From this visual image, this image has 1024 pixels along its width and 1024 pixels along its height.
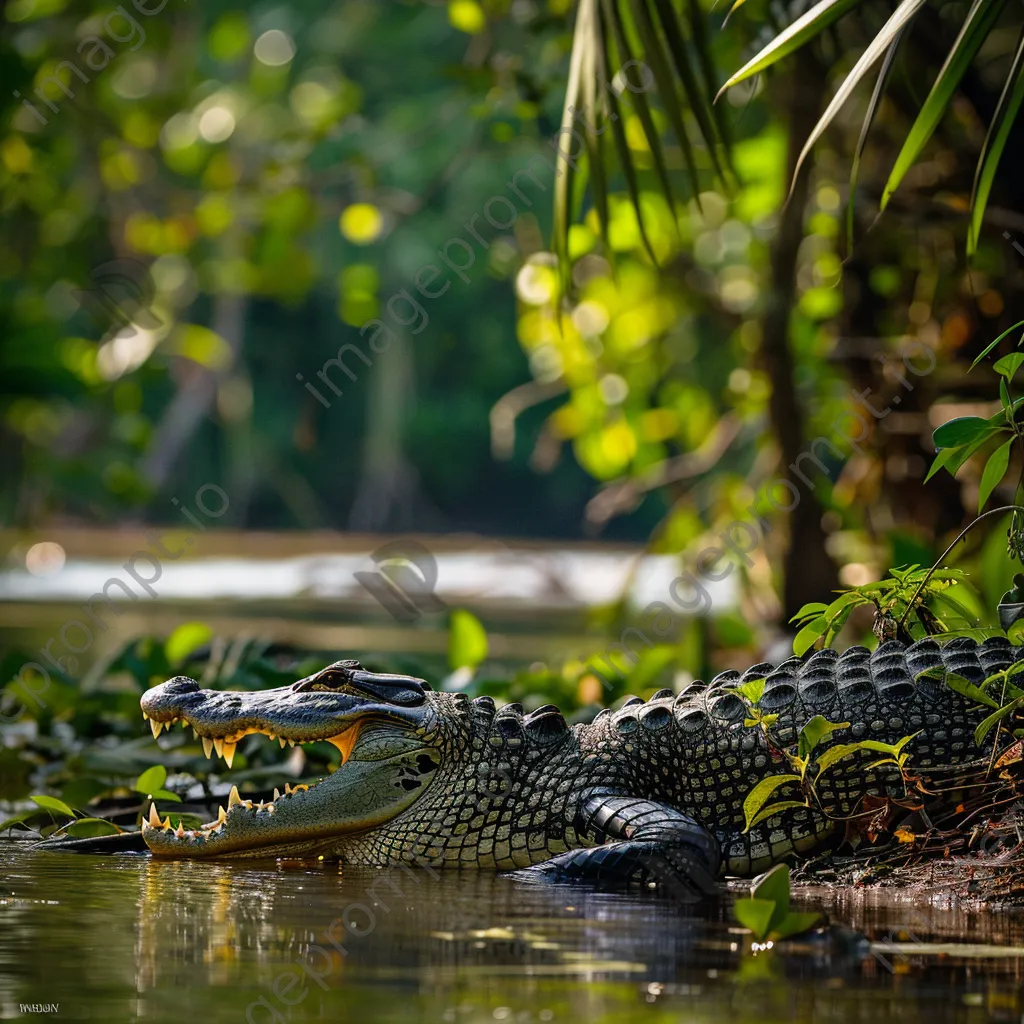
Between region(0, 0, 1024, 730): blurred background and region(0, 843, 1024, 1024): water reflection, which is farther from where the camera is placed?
region(0, 0, 1024, 730): blurred background

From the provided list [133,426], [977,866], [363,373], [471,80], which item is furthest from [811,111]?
[363,373]

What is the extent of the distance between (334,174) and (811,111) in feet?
8.65

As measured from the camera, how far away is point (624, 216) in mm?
7906

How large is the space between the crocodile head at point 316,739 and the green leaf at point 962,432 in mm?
1546

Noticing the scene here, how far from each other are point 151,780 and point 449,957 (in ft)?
5.79

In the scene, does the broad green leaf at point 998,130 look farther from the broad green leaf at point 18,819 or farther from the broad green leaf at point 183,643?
the broad green leaf at point 183,643

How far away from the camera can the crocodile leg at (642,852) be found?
360 centimetres

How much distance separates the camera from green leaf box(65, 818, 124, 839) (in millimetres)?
4051

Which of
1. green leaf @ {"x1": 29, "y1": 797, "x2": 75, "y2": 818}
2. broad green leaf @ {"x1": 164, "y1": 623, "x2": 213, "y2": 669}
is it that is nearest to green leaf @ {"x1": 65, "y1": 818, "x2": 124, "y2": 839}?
green leaf @ {"x1": 29, "y1": 797, "x2": 75, "y2": 818}

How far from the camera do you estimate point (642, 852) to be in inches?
144

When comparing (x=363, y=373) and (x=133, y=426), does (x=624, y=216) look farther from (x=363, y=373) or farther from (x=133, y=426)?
(x=363, y=373)

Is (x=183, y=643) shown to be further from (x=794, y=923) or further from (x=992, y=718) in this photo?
(x=794, y=923)

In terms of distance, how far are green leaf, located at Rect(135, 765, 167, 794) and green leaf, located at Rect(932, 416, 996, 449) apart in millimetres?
2203

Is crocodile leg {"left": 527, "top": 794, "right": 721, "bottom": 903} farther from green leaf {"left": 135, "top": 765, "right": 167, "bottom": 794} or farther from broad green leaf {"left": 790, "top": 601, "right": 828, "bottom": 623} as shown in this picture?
green leaf {"left": 135, "top": 765, "right": 167, "bottom": 794}
